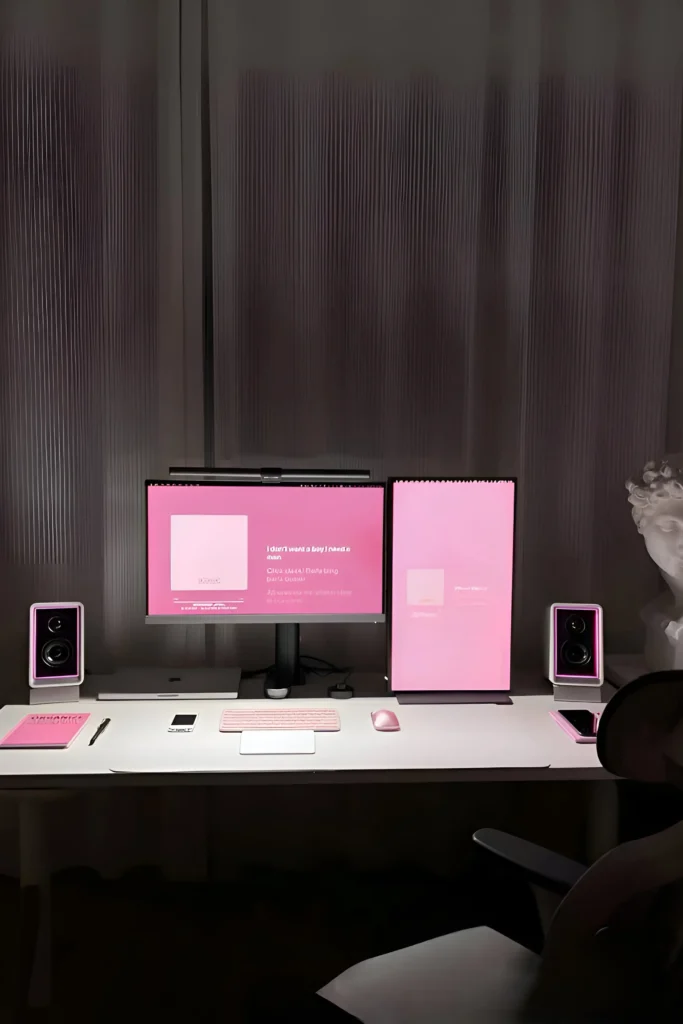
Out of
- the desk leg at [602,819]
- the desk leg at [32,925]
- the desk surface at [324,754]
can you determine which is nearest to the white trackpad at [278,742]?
the desk surface at [324,754]

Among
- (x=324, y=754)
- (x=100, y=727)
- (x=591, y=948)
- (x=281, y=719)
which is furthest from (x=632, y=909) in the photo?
(x=100, y=727)

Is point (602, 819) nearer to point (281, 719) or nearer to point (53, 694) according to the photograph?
point (281, 719)

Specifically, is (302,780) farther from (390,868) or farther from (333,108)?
(333,108)

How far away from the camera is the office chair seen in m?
0.72

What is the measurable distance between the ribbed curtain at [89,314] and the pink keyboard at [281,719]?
15.2 inches

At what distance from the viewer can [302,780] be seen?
1.33 metres

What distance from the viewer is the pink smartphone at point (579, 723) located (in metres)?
1.49

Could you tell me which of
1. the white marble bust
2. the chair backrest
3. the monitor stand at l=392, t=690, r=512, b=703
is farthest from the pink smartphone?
the chair backrest

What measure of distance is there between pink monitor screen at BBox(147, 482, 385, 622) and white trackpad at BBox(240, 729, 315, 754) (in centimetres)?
32

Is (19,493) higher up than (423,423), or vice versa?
(423,423)

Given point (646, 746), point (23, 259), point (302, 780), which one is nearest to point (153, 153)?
point (23, 259)

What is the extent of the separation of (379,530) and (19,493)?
98cm

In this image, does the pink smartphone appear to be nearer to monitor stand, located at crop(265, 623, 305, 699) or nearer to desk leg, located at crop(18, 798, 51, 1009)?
monitor stand, located at crop(265, 623, 305, 699)

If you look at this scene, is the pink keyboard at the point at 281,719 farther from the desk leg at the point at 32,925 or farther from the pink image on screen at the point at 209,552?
the desk leg at the point at 32,925
